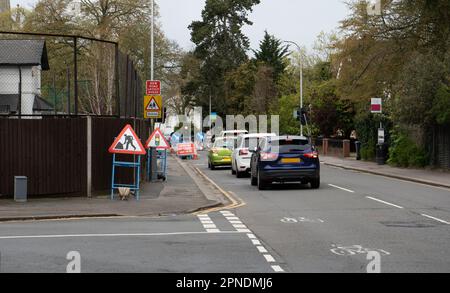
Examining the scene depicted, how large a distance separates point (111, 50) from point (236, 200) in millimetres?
25501

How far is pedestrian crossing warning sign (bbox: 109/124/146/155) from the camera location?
744 inches

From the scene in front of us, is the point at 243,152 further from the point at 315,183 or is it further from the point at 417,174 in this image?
the point at 417,174

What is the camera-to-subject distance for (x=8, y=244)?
1138 centimetres

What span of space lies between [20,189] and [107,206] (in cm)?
242

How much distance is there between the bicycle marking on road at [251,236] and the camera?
9585 millimetres

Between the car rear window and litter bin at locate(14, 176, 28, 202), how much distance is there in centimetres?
785

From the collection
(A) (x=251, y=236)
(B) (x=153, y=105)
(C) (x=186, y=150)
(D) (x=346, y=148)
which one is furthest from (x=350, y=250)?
(C) (x=186, y=150)

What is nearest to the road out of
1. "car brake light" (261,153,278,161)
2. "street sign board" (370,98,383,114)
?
"car brake light" (261,153,278,161)

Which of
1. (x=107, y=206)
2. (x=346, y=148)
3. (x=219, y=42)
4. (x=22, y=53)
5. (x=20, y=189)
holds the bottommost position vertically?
(x=107, y=206)

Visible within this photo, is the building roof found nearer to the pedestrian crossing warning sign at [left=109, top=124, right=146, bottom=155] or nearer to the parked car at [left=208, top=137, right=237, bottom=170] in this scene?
the pedestrian crossing warning sign at [left=109, top=124, right=146, bottom=155]

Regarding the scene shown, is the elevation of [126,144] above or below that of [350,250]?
above

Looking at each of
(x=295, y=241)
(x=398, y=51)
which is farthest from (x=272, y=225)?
(x=398, y=51)

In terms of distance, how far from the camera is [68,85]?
2145 cm
